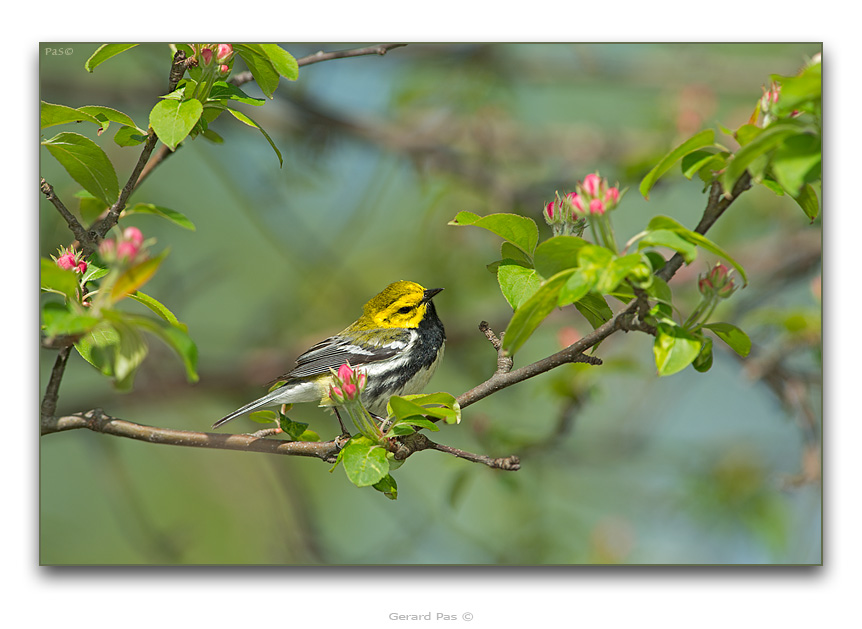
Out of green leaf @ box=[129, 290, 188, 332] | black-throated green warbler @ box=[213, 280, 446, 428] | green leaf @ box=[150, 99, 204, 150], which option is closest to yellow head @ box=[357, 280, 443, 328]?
black-throated green warbler @ box=[213, 280, 446, 428]

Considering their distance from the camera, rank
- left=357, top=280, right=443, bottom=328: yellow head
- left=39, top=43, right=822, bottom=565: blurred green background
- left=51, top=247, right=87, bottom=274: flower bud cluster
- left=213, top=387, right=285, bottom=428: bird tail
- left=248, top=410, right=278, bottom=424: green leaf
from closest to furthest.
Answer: left=51, top=247, right=87, bottom=274: flower bud cluster, left=248, top=410, right=278, bottom=424: green leaf, left=213, top=387, right=285, bottom=428: bird tail, left=357, top=280, right=443, bottom=328: yellow head, left=39, top=43, right=822, bottom=565: blurred green background

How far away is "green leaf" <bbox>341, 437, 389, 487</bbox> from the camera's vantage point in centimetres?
117

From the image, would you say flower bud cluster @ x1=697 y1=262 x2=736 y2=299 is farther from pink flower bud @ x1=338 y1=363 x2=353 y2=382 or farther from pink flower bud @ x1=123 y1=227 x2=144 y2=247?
pink flower bud @ x1=123 y1=227 x2=144 y2=247

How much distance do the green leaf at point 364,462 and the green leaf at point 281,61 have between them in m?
0.60

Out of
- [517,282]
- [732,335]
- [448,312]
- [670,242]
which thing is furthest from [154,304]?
[448,312]

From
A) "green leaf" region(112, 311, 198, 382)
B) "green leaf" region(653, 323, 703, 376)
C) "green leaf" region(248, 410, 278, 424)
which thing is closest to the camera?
"green leaf" region(112, 311, 198, 382)

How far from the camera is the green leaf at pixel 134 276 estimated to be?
1.00m

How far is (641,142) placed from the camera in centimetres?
274

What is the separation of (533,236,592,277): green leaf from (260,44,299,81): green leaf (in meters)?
0.51

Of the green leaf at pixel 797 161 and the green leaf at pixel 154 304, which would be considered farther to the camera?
the green leaf at pixel 154 304

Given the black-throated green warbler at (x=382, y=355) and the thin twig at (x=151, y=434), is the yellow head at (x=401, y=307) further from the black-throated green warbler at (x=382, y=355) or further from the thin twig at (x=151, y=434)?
the thin twig at (x=151, y=434)

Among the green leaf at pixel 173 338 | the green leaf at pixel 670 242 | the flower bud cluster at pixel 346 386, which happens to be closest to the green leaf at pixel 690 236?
the green leaf at pixel 670 242

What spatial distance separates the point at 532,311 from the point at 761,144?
1.21 ft

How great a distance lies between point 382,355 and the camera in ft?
6.15
